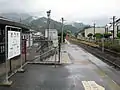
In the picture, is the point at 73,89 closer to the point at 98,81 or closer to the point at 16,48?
the point at 98,81

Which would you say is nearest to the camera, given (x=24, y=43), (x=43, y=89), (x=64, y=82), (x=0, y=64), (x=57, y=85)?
(x=43, y=89)

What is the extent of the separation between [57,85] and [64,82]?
88 centimetres

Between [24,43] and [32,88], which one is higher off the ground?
[24,43]

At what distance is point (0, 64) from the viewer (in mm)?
16906

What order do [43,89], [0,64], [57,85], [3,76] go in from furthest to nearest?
[0,64] < [3,76] < [57,85] < [43,89]

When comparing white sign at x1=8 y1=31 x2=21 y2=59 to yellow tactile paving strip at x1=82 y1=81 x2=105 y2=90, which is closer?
yellow tactile paving strip at x1=82 y1=81 x2=105 y2=90

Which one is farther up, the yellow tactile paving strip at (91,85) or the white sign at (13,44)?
the white sign at (13,44)

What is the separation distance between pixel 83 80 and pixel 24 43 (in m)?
6.60

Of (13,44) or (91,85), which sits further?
(13,44)

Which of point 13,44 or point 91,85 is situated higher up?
point 13,44

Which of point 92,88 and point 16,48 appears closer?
point 92,88

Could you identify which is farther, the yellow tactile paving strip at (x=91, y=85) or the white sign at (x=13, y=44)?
the white sign at (x=13, y=44)

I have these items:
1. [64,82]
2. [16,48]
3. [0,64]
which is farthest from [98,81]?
[0,64]

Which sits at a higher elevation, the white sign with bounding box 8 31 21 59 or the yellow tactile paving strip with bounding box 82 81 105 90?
the white sign with bounding box 8 31 21 59
